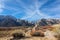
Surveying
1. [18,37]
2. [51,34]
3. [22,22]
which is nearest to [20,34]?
[18,37]

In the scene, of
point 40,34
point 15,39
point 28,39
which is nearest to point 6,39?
point 15,39

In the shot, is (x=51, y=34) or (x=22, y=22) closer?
(x=51, y=34)

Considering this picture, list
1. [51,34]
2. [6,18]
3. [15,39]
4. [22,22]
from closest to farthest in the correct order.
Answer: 1. [15,39]
2. [51,34]
3. [22,22]
4. [6,18]

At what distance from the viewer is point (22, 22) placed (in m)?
55.8

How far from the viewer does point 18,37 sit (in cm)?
1623

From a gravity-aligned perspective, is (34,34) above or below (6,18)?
below

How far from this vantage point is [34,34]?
17.9 metres

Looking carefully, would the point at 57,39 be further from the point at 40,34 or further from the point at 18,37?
the point at 18,37

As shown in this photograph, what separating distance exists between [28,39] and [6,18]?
169 feet

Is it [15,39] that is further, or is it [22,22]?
[22,22]

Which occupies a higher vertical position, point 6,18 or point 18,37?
point 6,18

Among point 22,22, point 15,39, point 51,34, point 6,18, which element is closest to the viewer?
point 15,39

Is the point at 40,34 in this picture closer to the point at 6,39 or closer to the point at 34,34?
the point at 34,34

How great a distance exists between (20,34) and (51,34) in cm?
304
